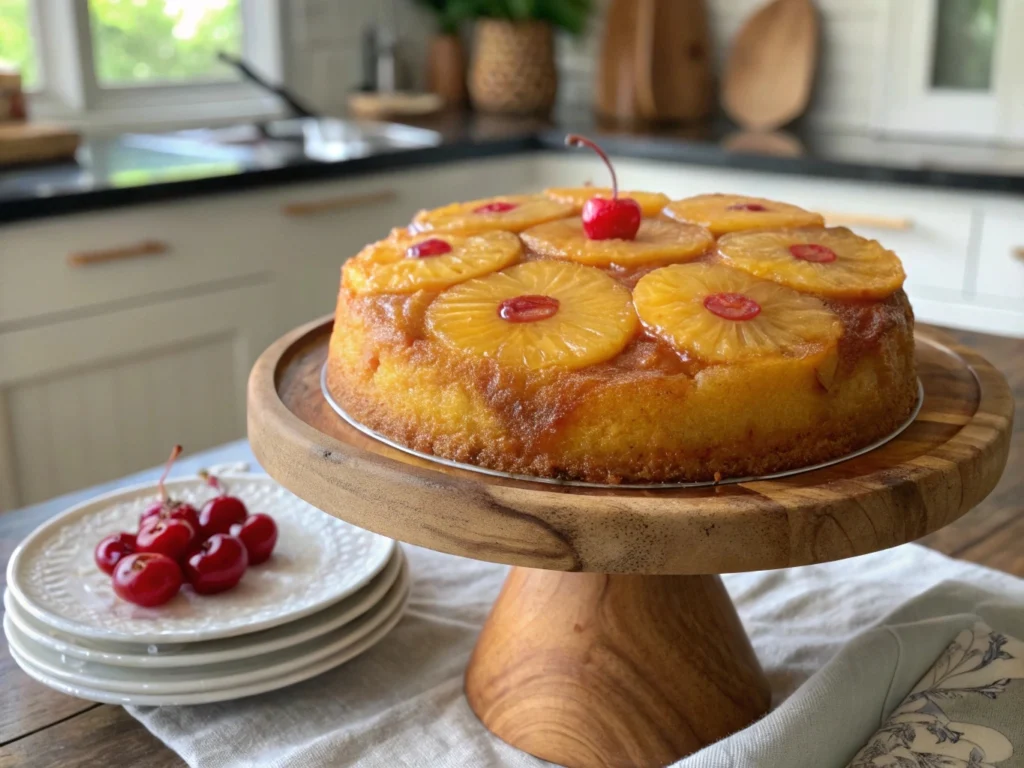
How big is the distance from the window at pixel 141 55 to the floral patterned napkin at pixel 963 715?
2.54 m

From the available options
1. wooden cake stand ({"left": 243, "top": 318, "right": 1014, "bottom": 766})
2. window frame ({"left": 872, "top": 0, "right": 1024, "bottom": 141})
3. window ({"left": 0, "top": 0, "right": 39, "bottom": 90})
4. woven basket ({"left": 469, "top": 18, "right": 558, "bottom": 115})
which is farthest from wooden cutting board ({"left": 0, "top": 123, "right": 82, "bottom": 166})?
window frame ({"left": 872, "top": 0, "right": 1024, "bottom": 141})

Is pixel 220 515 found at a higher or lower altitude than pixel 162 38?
lower

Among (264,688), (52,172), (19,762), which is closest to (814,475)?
(264,688)

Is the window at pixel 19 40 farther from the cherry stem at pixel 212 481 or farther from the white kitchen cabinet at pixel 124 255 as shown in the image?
the cherry stem at pixel 212 481

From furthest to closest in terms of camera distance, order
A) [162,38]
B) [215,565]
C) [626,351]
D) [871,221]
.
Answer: [162,38]
[871,221]
[215,565]
[626,351]

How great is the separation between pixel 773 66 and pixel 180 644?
102 inches

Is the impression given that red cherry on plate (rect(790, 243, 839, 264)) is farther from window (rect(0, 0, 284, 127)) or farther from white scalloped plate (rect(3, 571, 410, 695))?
window (rect(0, 0, 284, 127))

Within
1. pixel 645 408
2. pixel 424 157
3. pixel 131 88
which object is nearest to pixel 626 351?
pixel 645 408

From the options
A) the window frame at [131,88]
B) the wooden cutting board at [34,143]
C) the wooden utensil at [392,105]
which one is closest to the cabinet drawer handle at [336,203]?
the wooden cutting board at [34,143]

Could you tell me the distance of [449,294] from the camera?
819 mm

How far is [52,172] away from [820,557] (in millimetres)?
1933

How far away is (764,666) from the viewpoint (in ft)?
3.01

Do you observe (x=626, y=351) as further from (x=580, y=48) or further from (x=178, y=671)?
(x=580, y=48)

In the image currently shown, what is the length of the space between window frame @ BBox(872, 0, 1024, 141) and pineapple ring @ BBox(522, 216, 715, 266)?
2065 mm
